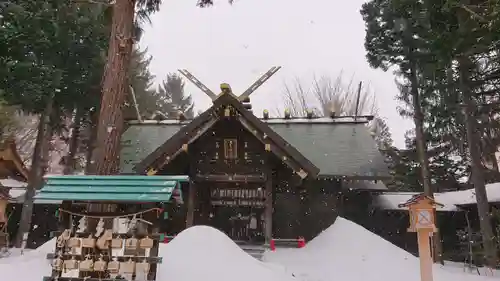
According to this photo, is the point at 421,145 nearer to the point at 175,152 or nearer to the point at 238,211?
the point at 238,211

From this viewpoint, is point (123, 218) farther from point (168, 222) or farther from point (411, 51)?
point (411, 51)

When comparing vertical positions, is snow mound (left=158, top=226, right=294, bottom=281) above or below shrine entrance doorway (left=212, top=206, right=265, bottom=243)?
below

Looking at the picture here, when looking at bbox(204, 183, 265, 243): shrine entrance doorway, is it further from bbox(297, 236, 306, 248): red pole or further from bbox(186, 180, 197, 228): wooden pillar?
bbox(297, 236, 306, 248): red pole

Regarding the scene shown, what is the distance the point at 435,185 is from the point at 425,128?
14.9 ft

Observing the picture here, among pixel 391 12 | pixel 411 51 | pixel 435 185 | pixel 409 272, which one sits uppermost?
pixel 391 12

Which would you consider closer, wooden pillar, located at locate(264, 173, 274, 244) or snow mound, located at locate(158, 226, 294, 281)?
snow mound, located at locate(158, 226, 294, 281)

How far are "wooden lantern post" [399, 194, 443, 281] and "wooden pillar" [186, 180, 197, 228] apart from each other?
723cm

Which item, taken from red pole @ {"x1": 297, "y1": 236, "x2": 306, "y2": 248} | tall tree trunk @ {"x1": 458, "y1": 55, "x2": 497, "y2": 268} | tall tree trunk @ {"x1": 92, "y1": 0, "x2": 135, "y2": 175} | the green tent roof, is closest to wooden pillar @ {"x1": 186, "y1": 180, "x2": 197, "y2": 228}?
red pole @ {"x1": 297, "y1": 236, "x2": 306, "y2": 248}

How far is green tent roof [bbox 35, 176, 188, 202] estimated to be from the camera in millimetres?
6594

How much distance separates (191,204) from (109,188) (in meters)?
6.29

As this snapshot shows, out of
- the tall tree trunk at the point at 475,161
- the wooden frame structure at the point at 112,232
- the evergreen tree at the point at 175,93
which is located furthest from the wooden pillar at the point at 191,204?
the evergreen tree at the point at 175,93

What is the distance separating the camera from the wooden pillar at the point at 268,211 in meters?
12.1

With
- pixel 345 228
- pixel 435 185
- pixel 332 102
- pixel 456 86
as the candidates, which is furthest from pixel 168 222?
pixel 332 102

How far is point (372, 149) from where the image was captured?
15.2 metres
